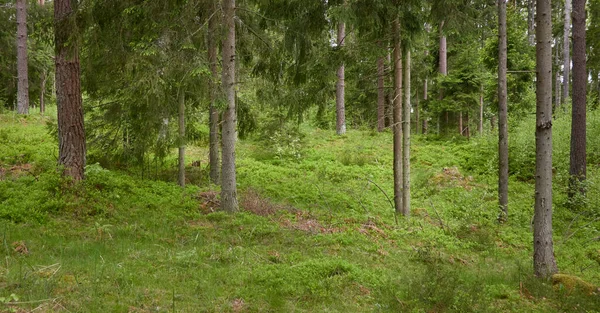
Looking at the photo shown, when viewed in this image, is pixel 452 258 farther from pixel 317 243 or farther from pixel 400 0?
pixel 400 0

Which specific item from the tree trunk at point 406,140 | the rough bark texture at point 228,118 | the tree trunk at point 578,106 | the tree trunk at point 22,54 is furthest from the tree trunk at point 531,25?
the tree trunk at point 22,54

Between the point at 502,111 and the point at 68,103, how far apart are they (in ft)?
36.7

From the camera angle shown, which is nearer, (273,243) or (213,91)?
(273,243)

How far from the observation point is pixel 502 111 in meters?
11.2

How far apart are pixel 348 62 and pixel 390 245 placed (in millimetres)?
4611

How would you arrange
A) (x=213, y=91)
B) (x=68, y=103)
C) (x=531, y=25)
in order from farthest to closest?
(x=531, y=25), (x=213, y=91), (x=68, y=103)

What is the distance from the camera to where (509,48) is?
58.9 ft

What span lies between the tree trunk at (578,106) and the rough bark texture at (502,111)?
2.61 m

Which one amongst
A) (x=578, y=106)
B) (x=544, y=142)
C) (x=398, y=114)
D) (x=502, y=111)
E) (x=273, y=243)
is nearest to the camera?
(x=544, y=142)

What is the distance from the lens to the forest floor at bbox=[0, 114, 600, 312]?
17.9 feet

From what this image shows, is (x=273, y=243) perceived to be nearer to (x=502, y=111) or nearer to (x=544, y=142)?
(x=544, y=142)

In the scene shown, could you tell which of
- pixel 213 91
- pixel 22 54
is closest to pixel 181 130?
pixel 213 91

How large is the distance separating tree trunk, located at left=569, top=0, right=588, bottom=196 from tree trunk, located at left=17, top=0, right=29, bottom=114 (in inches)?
815

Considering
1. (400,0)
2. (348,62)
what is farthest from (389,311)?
(400,0)
